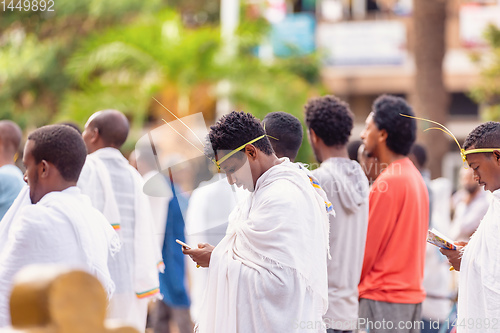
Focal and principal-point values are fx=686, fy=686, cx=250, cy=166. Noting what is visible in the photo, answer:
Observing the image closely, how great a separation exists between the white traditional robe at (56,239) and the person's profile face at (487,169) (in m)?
1.95

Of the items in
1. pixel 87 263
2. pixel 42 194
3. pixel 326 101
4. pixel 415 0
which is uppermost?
pixel 415 0

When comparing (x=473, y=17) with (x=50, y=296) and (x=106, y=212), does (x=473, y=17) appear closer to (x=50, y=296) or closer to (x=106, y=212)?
(x=106, y=212)

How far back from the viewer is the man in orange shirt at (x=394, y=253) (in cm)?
438

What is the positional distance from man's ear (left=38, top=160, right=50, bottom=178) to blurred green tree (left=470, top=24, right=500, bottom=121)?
10863mm

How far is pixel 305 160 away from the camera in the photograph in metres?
13.6

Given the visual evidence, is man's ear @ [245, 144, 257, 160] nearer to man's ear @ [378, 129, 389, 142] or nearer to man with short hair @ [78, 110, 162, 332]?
man's ear @ [378, 129, 389, 142]

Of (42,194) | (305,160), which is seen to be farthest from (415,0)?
(42,194)

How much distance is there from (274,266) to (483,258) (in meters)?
1.06

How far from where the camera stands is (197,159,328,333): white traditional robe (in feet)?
10.2

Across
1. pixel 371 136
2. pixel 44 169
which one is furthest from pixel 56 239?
pixel 371 136

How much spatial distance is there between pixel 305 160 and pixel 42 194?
10361mm

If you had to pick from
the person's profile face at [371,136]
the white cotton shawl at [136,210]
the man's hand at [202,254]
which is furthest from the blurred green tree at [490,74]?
the man's hand at [202,254]

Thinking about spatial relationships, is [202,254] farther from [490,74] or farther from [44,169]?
[490,74]

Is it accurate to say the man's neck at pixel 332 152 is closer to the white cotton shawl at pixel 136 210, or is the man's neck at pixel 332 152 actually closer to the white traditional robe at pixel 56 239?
the white cotton shawl at pixel 136 210
